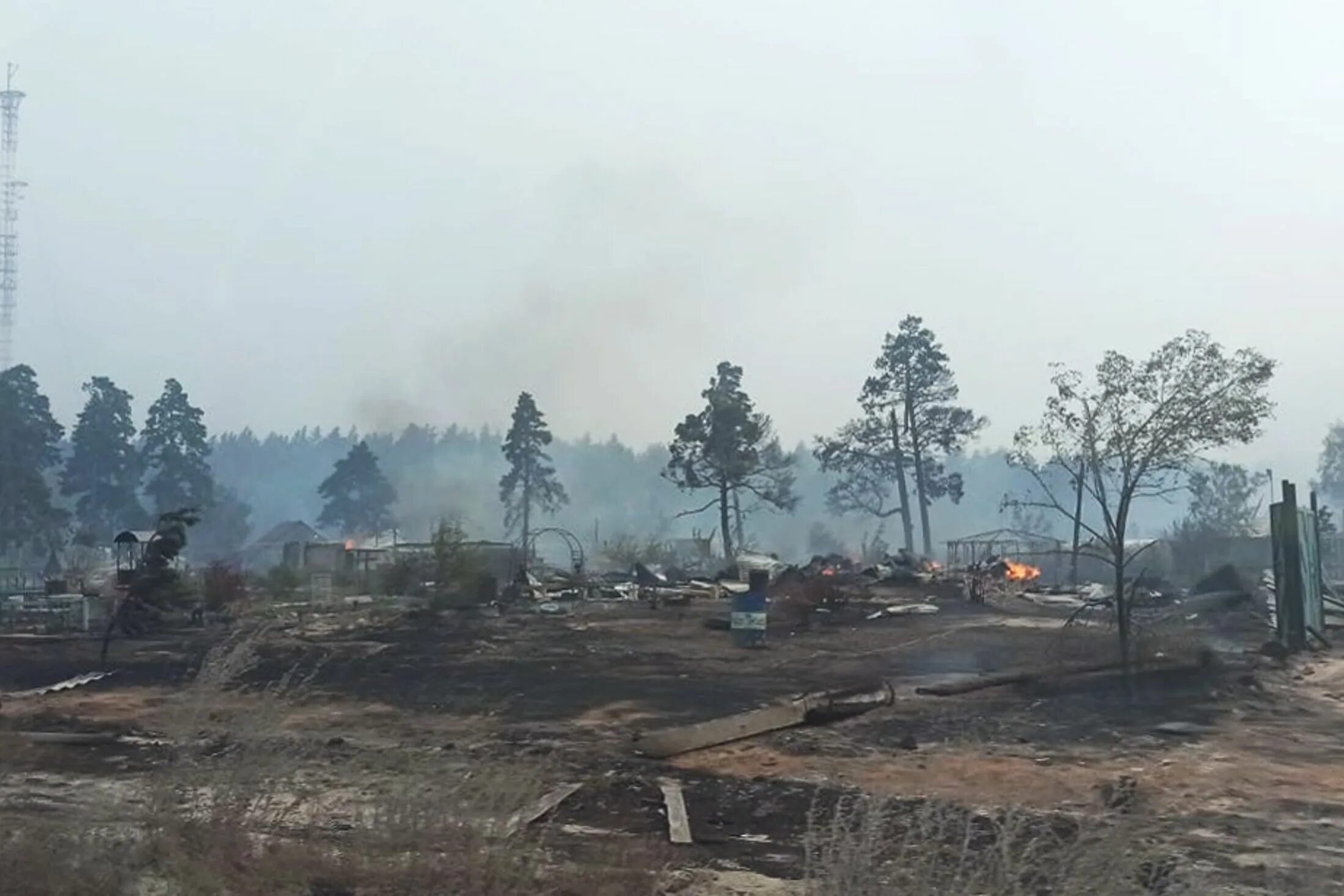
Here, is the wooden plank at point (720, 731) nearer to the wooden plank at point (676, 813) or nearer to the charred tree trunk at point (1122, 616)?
the wooden plank at point (676, 813)

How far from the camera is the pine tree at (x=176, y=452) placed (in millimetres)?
69125

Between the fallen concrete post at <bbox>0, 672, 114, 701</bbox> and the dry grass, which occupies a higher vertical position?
the dry grass

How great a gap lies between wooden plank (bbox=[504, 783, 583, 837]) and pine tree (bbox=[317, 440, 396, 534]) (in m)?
74.5

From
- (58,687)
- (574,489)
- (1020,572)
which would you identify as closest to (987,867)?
(58,687)

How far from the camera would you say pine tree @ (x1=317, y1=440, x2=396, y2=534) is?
82.1m

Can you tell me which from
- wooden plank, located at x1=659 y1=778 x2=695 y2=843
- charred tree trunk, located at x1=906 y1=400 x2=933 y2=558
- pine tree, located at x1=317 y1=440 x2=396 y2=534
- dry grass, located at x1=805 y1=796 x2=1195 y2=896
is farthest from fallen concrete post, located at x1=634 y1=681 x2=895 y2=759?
pine tree, located at x1=317 y1=440 x2=396 y2=534

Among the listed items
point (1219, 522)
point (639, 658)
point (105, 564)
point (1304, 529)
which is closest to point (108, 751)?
point (639, 658)

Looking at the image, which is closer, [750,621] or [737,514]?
[750,621]

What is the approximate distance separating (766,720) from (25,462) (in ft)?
191

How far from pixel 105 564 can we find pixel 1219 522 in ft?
174

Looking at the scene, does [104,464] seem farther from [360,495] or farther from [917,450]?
[917,450]

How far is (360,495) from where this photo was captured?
83875 millimetres

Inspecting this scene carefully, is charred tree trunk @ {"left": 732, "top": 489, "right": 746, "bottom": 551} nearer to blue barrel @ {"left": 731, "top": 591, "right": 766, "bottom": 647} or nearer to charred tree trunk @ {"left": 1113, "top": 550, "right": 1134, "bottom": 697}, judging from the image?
blue barrel @ {"left": 731, "top": 591, "right": 766, "bottom": 647}

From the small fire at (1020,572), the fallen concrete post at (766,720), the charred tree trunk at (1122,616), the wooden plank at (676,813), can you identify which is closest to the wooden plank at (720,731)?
the fallen concrete post at (766,720)
